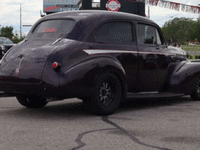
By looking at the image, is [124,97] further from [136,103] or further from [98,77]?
[136,103]

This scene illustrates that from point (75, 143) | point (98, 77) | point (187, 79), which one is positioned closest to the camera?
point (75, 143)

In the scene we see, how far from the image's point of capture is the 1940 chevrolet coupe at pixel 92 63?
586 centimetres

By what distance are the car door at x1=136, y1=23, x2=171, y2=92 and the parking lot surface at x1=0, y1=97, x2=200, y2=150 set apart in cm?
51

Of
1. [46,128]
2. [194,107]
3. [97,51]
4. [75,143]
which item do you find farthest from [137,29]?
[75,143]

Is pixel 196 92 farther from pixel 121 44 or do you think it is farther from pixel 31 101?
pixel 31 101

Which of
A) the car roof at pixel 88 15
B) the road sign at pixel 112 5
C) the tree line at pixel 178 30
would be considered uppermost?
the road sign at pixel 112 5

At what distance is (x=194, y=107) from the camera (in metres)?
7.54

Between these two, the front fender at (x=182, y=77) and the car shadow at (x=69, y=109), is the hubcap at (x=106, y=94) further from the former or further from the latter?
the front fender at (x=182, y=77)

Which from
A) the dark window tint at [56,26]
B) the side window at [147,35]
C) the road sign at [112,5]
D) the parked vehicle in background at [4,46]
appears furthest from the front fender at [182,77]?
the parked vehicle in background at [4,46]

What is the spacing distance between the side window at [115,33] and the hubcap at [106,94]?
827 mm

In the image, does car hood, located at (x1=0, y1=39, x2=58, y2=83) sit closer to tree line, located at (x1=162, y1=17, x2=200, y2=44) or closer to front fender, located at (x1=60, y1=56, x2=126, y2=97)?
front fender, located at (x1=60, y1=56, x2=126, y2=97)

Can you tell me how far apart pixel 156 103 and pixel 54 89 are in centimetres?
315

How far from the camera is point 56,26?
6684 mm

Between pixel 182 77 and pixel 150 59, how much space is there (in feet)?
3.38
